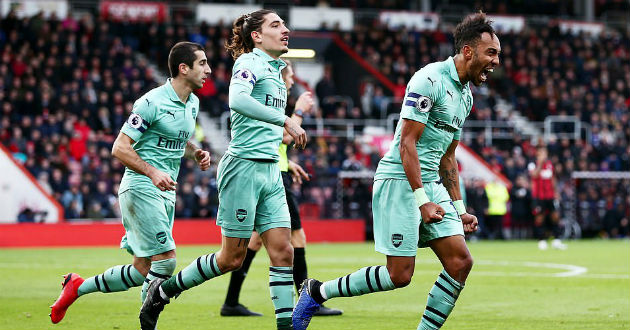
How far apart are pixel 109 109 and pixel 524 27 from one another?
2083 centimetres

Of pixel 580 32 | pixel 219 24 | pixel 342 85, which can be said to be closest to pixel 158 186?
pixel 219 24

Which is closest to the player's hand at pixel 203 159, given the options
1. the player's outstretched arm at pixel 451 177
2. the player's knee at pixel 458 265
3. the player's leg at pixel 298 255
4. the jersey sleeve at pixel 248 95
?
the jersey sleeve at pixel 248 95

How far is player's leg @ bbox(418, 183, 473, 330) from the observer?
23.5 ft

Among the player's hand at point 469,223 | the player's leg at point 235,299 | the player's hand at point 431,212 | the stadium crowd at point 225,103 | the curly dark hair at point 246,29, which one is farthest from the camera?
the stadium crowd at point 225,103

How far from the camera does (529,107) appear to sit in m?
36.3

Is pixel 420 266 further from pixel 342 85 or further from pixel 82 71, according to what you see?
pixel 342 85

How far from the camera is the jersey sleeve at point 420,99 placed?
277 inches

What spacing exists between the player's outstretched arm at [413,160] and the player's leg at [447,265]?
0.29 m

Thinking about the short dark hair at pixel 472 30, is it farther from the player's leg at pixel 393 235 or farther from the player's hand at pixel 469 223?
the player's hand at pixel 469 223

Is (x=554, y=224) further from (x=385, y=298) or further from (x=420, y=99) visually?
(x=420, y=99)

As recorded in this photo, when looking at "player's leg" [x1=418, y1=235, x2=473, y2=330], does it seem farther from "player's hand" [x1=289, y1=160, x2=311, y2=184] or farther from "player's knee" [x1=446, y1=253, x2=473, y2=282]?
"player's hand" [x1=289, y1=160, x2=311, y2=184]

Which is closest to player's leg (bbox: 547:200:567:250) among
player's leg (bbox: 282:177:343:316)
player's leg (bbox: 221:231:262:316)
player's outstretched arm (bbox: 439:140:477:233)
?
player's leg (bbox: 282:177:343:316)

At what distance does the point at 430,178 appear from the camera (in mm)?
7355

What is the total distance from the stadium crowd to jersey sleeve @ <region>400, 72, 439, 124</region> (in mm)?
17543
